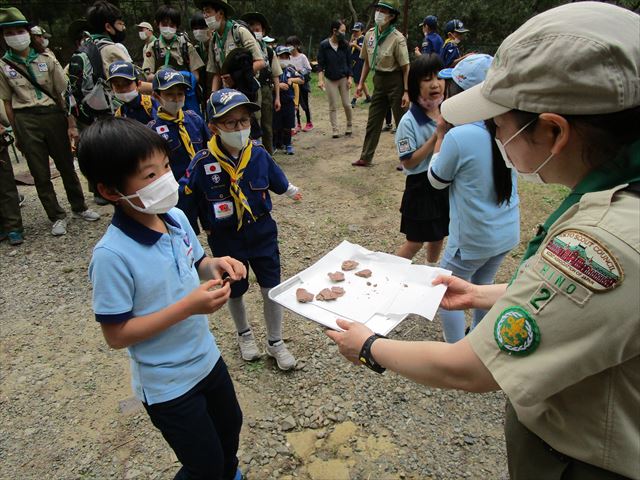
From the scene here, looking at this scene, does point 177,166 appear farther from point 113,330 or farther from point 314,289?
point 113,330

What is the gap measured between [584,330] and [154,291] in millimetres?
1356

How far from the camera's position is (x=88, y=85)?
4754mm

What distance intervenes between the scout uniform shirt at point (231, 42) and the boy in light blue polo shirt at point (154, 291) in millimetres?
4636

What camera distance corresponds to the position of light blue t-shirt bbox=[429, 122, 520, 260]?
2.39 m

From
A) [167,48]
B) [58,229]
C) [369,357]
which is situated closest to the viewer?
[369,357]

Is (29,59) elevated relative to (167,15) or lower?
lower

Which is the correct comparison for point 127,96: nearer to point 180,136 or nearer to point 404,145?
point 180,136

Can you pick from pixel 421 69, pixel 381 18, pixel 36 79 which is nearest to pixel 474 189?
pixel 421 69

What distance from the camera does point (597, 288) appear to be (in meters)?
0.82

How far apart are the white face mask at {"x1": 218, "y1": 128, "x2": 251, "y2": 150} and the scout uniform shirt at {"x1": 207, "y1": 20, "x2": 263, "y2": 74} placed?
3607 mm

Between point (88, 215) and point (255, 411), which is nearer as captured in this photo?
point (255, 411)

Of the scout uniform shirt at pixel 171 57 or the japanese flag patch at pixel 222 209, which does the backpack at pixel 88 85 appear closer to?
the scout uniform shirt at pixel 171 57

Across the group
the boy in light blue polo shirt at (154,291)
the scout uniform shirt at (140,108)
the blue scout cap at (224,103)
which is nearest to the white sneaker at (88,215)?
the scout uniform shirt at (140,108)

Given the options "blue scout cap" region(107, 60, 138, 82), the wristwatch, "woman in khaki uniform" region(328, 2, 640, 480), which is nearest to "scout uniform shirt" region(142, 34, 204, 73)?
"blue scout cap" region(107, 60, 138, 82)
